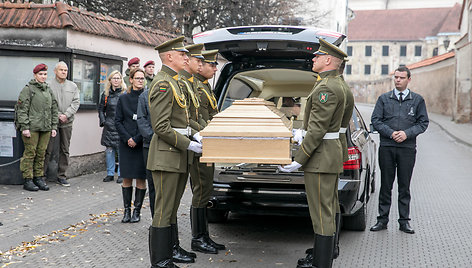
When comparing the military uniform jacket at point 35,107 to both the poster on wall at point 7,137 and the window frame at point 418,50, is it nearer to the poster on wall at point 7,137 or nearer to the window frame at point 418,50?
the poster on wall at point 7,137

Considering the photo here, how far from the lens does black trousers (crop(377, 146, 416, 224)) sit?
714cm

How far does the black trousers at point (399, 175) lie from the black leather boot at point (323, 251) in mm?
2523

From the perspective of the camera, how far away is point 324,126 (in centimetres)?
483

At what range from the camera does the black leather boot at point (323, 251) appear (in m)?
4.88

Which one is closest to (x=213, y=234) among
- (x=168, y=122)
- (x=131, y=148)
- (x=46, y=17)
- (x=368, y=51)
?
(x=131, y=148)

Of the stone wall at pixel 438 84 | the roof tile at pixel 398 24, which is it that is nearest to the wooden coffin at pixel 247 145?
the stone wall at pixel 438 84

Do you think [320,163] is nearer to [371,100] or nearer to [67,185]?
[67,185]

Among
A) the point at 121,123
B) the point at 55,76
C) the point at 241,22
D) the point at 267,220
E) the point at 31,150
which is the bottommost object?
the point at 267,220

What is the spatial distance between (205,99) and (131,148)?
1.60 m

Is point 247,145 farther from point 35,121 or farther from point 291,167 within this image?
point 35,121

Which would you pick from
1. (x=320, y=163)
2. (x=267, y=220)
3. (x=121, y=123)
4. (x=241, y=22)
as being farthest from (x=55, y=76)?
(x=241, y=22)

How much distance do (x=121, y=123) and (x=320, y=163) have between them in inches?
135

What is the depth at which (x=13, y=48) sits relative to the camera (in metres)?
10.1

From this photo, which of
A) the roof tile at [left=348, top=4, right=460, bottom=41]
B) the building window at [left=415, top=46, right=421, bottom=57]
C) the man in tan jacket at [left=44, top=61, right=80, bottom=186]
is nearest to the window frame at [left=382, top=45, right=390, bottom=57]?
the roof tile at [left=348, top=4, right=460, bottom=41]
